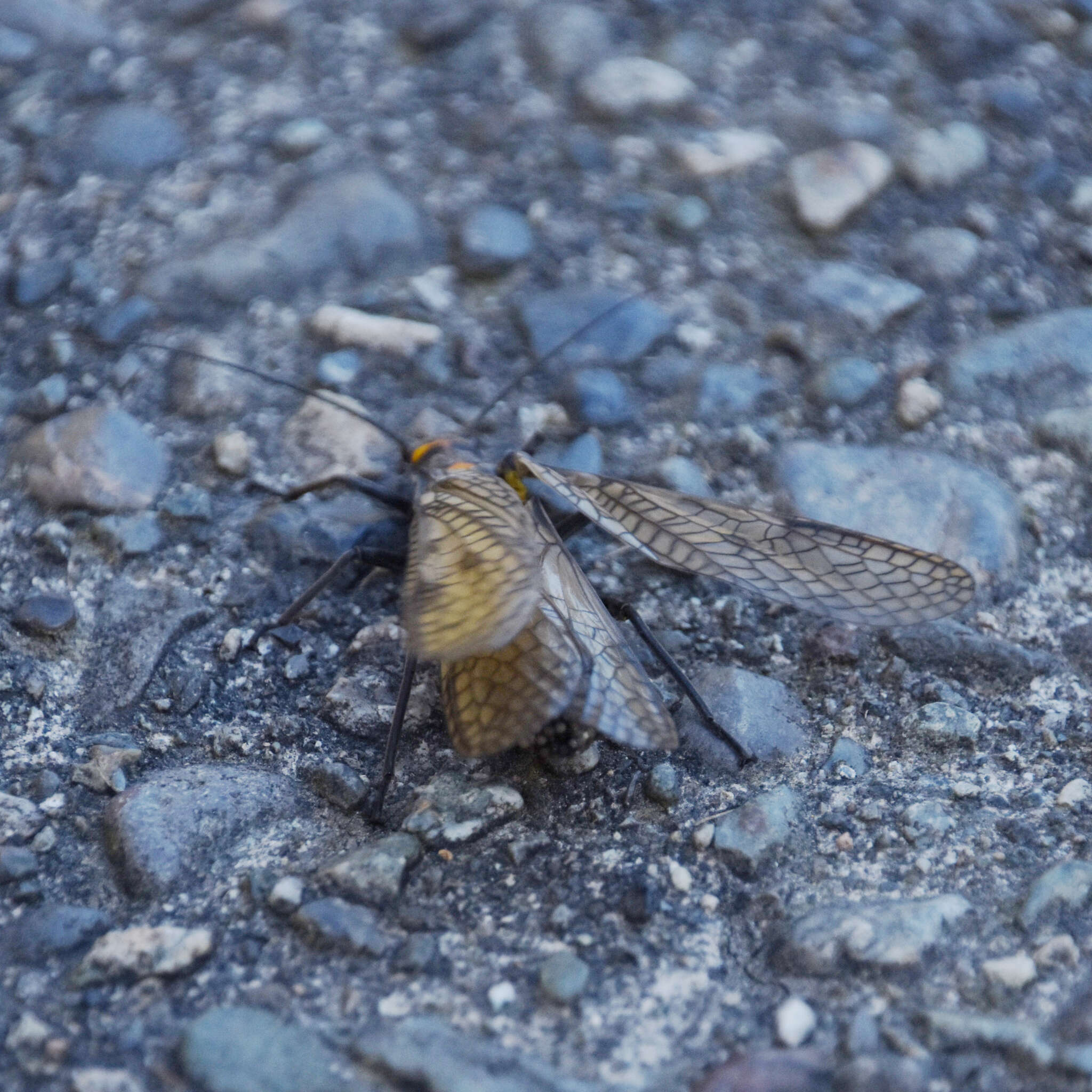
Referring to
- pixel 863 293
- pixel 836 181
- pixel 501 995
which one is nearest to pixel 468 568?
pixel 501 995

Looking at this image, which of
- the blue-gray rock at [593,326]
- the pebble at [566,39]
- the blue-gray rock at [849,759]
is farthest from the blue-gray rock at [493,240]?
the blue-gray rock at [849,759]

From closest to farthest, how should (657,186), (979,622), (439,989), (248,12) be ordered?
1. (439,989)
2. (979,622)
3. (657,186)
4. (248,12)

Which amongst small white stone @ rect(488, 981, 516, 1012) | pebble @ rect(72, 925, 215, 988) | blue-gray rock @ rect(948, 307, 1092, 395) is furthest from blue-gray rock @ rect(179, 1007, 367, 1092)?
blue-gray rock @ rect(948, 307, 1092, 395)

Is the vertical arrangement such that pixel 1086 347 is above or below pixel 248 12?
below

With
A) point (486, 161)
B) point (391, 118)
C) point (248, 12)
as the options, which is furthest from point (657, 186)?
point (248, 12)

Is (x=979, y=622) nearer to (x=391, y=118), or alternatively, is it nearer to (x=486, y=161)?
(x=486, y=161)

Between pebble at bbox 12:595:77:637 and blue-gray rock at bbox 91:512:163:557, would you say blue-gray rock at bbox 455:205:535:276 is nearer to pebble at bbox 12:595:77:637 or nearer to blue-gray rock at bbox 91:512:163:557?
blue-gray rock at bbox 91:512:163:557

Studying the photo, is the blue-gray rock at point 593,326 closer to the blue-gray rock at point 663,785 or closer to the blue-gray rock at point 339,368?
the blue-gray rock at point 339,368
